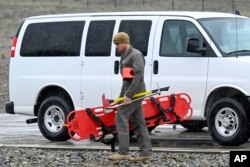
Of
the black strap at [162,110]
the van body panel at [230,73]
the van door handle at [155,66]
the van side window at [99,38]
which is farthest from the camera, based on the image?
the van side window at [99,38]

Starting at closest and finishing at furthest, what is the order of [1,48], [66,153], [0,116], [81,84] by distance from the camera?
[66,153] → [81,84] → [0,116] → [1,48]

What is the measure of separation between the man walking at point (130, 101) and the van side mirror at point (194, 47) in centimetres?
210

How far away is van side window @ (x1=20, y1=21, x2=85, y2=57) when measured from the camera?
53.6 feet

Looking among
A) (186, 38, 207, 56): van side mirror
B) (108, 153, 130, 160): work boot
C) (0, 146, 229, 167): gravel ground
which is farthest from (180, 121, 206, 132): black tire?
(108, 153, 130, 160): work boot

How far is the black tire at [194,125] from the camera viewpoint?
51.3 feet

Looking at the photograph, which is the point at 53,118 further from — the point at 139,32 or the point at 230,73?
the point at 230,73

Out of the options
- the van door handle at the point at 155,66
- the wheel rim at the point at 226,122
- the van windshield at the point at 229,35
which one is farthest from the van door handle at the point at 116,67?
the wheel rim at the point at 226,122

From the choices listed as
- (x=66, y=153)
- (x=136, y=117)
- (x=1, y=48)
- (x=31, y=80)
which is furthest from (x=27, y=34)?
(x=1, y=48)

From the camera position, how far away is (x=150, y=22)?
15.6 meters

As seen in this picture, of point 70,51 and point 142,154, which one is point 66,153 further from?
point 70,51

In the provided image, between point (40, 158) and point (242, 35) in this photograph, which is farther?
point (242, 35)

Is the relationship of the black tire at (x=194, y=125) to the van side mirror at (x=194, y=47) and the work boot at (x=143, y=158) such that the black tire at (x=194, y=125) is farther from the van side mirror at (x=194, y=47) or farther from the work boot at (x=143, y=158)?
the work boot at (x=143, y=158)

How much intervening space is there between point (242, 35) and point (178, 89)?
4.78 ft

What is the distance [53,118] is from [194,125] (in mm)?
2562
